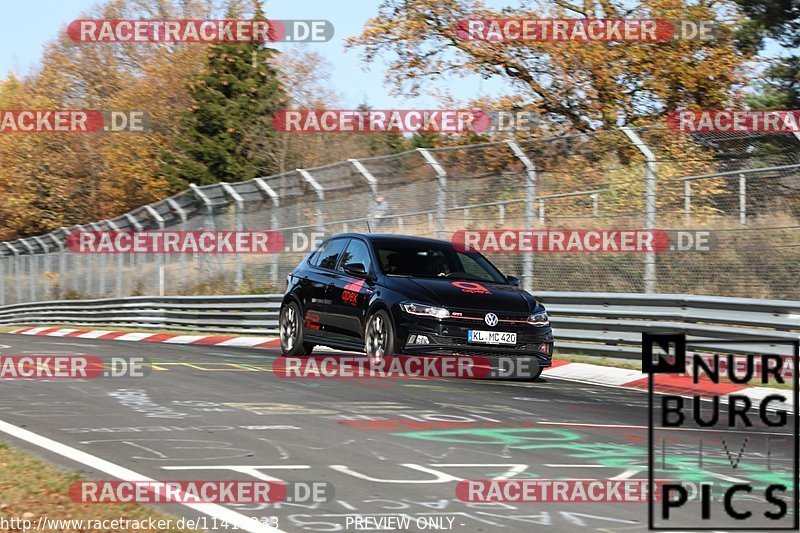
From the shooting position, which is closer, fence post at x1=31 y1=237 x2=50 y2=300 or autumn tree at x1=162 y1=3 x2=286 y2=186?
fence post at x1=31 y1=237 x2=50 y2=300

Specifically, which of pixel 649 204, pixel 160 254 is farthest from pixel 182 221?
pixel 649 204

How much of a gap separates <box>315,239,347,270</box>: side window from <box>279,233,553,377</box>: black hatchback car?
0.02 m

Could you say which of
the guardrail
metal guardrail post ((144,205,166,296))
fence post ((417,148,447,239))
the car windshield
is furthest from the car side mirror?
metal guardrail post ((144,205,166,296))

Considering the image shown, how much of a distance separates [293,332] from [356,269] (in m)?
1.95

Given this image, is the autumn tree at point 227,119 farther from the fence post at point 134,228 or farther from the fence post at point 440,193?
the fence post at point 440,193

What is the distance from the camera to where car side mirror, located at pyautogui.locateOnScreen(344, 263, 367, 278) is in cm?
1392

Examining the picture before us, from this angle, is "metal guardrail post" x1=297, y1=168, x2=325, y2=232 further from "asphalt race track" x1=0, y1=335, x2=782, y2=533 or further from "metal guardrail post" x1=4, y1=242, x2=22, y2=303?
"metal guardrail post" x1=4, y1=242, x2=22, y2=303

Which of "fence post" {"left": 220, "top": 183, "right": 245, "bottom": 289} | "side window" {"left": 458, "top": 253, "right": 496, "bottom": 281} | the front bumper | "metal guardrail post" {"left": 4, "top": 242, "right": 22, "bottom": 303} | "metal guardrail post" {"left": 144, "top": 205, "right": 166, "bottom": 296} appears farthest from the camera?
"metal guardrail post" {"left": 4, "top": 242, "right": 22, "bottom": 303}

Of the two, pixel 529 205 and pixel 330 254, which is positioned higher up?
pixel 529 205

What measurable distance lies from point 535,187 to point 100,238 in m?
18.5

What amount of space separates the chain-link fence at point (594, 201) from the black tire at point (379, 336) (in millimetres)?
4047

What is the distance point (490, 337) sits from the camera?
1284cm

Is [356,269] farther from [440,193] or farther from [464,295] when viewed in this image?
[440,193]

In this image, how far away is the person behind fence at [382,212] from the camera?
20641 millimetres
